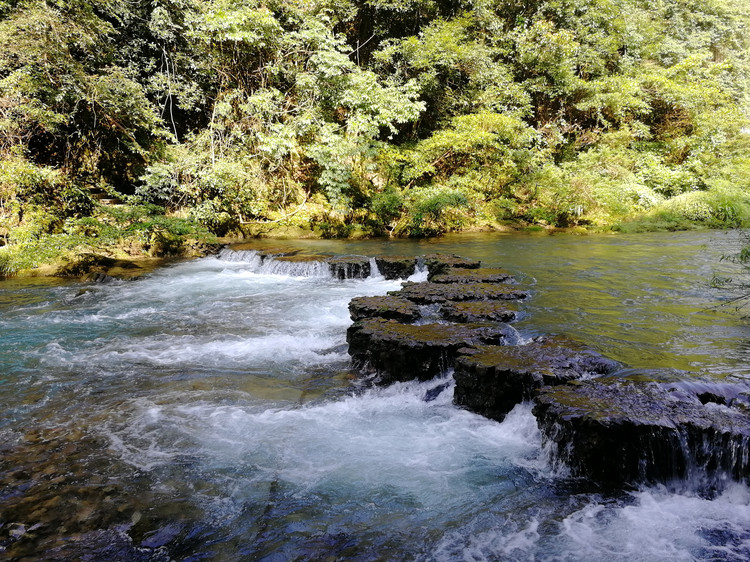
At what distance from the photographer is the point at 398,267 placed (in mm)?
10039

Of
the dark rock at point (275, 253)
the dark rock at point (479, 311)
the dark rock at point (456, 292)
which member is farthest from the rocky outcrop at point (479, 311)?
the dark rock at point (275, 253)

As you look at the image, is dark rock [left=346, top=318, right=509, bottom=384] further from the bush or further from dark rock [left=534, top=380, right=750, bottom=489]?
the bush

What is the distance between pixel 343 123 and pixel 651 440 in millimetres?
17278

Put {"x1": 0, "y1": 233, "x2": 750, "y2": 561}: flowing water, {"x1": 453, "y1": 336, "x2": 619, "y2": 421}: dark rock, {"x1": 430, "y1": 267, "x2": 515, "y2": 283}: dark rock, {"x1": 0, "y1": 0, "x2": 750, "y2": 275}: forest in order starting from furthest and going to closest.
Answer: {"x1": 0, "y1": 0, "x2": 750, "y2": 275}: forest, {"x1": 430, "y1": 267, "x2": 515, "y2": 283}: dark rock, {"x1": 453, "y1": 336, "x2": 619, "y2": 421}: dark rock, {"x1": 0, "y1": 233, "x2": 750, "y2": 561}: flowing water

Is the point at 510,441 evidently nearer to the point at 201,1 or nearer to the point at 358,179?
the point at 358,179

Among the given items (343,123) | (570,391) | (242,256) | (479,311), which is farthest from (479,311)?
(343,123)

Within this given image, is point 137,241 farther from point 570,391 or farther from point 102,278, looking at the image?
point 570,391

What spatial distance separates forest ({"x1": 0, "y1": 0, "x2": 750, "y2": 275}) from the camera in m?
11.4

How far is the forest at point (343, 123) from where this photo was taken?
37.5 ft

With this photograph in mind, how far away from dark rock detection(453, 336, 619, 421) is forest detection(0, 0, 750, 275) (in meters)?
7.41

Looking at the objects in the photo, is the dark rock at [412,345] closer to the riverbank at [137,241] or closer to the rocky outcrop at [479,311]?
the rocky outcrop at [479,311]

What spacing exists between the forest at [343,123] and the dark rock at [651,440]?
8.02 m

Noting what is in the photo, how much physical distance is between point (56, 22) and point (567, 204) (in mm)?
17247

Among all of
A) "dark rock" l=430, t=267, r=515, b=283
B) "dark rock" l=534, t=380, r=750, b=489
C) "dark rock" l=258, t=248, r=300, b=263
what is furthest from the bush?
"dark rock" l=534, t=380, r=750, b=489
